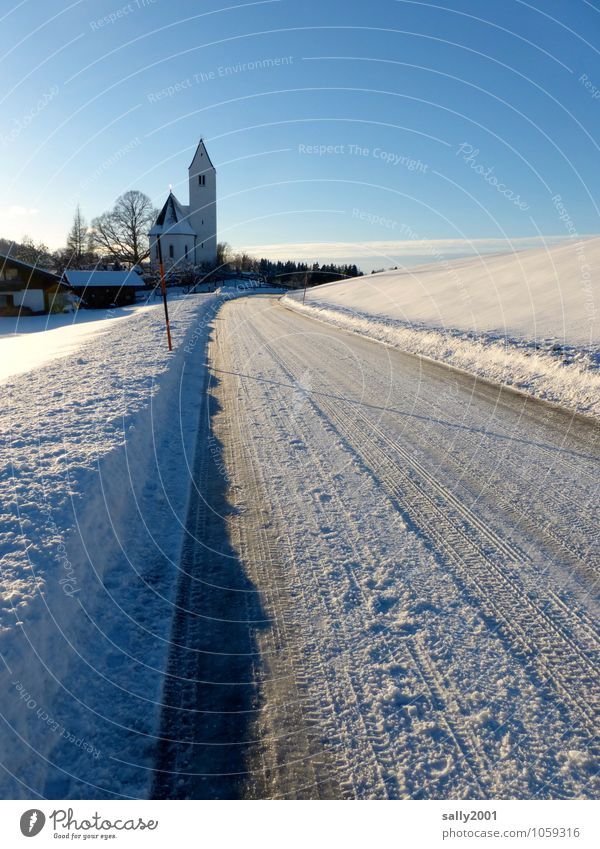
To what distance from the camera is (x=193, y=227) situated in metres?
Answer: 76.8

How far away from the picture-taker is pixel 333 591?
149 inches

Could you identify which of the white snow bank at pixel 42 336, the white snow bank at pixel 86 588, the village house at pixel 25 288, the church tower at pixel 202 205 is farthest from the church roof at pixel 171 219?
the white snow bank at pixel 86 588

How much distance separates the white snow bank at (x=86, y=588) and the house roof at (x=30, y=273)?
127 feet

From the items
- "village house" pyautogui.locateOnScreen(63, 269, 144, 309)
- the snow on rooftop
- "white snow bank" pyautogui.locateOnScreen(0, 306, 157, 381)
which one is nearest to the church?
the snow on rooftop

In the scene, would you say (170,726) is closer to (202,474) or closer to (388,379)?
(202,474)

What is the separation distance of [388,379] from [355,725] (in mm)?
8969

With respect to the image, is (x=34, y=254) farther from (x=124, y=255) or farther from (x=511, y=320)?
(x=511, y=320)

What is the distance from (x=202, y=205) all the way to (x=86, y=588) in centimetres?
7312

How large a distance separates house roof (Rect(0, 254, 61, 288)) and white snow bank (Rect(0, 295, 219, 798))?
38.6 meters

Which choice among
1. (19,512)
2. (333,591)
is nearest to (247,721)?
(333,591)

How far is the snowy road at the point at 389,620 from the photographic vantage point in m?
2.51

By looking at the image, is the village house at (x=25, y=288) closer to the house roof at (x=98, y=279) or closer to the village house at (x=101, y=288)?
the house roof at (x=98, y=279)

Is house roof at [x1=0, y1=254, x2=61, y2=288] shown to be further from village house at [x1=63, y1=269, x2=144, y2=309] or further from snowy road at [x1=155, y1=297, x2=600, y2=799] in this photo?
snowy road at [x1=155, y1=297, x2=600, y2=799]

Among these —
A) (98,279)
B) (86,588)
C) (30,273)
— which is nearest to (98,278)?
(98,279)
